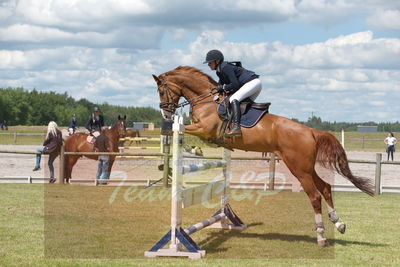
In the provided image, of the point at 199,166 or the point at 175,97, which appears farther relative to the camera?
the point at 175,97

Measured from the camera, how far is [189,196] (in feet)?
24.9

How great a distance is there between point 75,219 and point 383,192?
9.69 metres

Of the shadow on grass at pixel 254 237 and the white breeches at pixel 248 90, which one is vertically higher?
the white breeches at pixel 248 90

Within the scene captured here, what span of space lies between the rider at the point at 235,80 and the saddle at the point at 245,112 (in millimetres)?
96

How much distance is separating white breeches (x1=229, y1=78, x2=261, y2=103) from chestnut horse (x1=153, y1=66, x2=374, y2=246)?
382 mm

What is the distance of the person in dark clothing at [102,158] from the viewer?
56.1 feet

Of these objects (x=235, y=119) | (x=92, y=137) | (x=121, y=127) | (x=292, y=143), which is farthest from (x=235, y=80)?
(x=92, y=137)

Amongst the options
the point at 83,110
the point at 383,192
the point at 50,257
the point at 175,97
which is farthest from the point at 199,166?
the point at 83,110

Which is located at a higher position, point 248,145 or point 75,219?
point 248,145

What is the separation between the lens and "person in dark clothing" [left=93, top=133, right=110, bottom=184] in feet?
56.1

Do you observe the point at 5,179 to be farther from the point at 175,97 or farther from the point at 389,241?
the point at 389,241

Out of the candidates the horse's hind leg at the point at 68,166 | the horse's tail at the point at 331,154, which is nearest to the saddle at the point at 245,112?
the horse's tail at the point at 331,154

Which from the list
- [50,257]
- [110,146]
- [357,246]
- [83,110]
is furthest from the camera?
[83,110]

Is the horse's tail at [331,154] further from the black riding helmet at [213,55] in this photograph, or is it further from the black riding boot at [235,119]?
the black riding helmet at [213,55]
